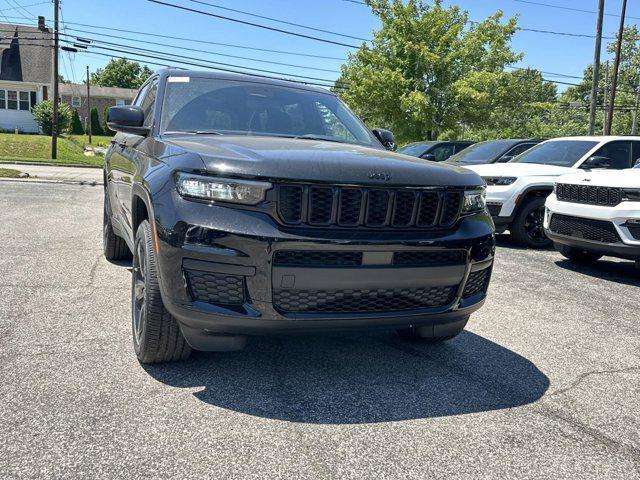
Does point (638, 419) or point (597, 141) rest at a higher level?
point (597, 141)

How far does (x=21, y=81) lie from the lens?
43.4 m

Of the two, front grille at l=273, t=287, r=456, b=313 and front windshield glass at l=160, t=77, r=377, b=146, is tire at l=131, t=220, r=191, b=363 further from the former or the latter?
front windshield glass at l=160, t=77, r=377, b=146

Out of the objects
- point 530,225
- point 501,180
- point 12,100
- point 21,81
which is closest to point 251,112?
point 501,180

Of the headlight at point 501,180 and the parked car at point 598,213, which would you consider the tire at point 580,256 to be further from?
the headlight at point 501,180

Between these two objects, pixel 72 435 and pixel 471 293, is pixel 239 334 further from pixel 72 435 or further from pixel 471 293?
pixel 471 293

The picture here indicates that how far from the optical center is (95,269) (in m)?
5.95

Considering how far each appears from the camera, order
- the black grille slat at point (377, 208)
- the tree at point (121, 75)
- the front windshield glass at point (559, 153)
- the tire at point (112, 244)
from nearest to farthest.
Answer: the black grille slat at point (377, 208) → the tire at point (112, 244) → the front windshield glass at point (559, 153) → the tree at point (121, 75)

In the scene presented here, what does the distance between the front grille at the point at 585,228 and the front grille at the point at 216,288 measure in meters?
5.29

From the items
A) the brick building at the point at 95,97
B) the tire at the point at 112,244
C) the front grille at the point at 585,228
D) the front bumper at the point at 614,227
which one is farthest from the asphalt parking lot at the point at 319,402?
the brick building at the point at 95,97

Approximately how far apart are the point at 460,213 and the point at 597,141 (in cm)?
693

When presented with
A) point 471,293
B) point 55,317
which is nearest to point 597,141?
point 471,293

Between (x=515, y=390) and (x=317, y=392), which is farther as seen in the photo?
(x=515, y=390)

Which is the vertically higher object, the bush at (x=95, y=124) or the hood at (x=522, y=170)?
the hood at (x=522, y=170)

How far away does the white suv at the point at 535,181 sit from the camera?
870cm
